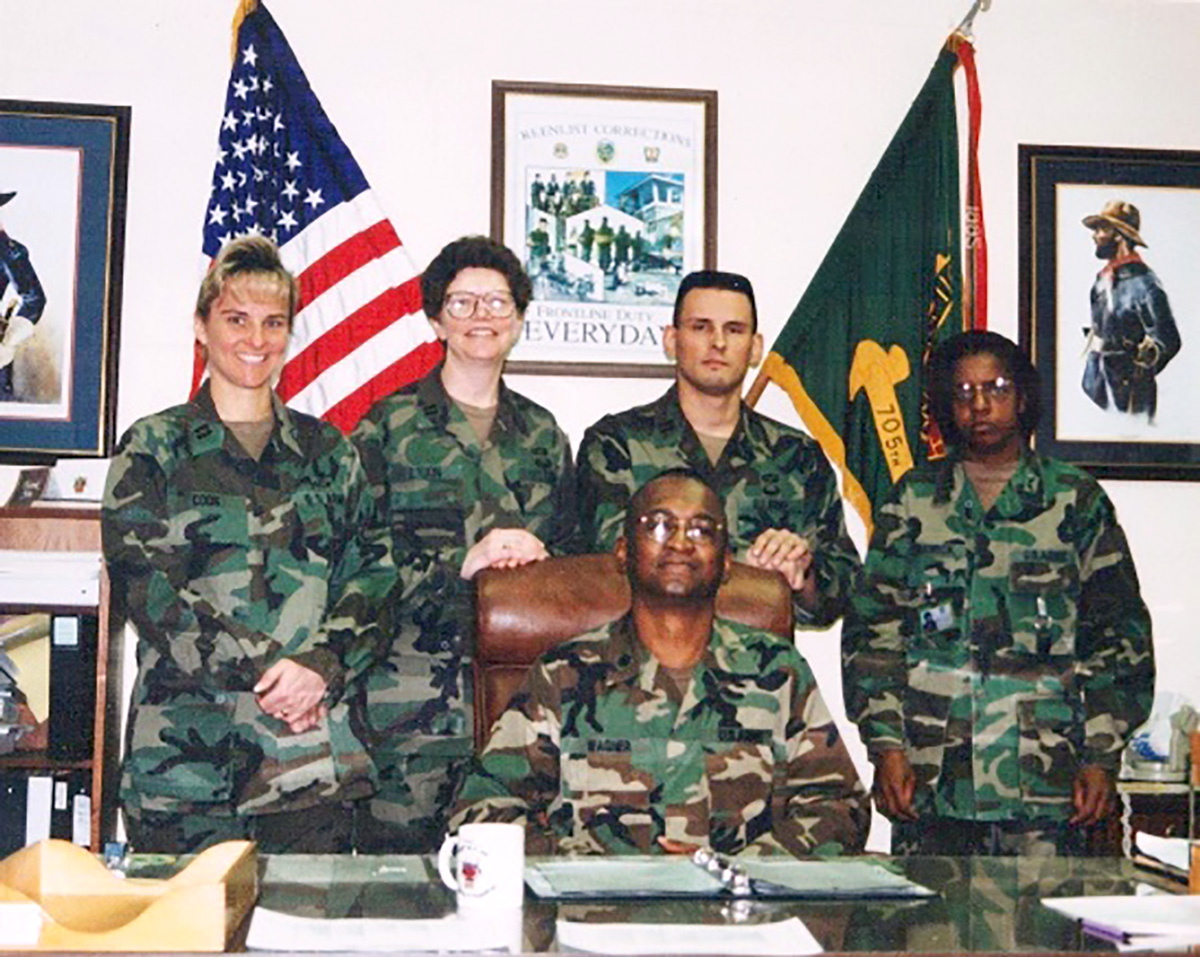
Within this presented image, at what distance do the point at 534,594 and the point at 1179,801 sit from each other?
5.70ft

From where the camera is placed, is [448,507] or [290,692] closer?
[290,692]

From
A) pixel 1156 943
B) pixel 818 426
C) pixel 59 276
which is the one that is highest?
pixel 59 276

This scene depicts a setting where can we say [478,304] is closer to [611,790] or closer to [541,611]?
[541,611]

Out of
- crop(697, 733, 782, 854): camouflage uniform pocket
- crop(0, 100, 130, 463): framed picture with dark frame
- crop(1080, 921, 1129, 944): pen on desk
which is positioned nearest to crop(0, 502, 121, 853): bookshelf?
crop(0, 100, 130, 463): framed picture with dark frame

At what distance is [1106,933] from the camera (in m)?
1.68

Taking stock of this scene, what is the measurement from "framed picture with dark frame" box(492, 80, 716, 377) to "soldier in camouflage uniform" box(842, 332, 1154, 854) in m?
0.91

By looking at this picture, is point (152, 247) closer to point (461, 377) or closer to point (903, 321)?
point (461, 377)

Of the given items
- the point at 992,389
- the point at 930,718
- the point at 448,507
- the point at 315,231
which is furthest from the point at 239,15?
the point at 930,718

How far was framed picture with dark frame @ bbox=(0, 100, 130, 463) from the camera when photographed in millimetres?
3855

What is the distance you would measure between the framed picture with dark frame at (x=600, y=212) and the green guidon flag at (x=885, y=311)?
328 millimetres

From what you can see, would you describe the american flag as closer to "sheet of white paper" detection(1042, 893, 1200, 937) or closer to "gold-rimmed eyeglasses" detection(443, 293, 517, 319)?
"gold-rimmed eyeglasses" detection(443, 293, 517, 319)

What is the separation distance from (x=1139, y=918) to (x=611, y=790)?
3.36 feet

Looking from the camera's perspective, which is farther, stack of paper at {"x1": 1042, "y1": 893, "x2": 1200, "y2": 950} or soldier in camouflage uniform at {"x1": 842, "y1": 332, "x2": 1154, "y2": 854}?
soldier in camouflage uniform at {"x1": 842, "y1": 332, "x2": 1154, "y2": 854}

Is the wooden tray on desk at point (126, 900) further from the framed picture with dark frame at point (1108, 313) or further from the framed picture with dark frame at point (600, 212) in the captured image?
the framed picture with dark frame at point (1108, 313)
